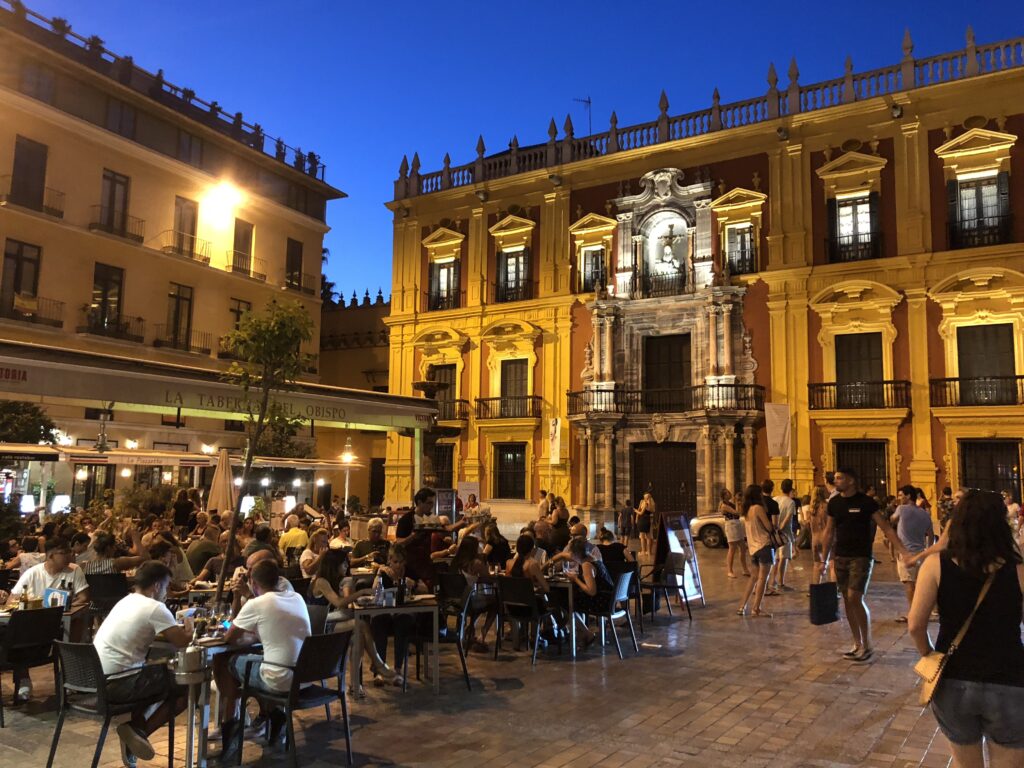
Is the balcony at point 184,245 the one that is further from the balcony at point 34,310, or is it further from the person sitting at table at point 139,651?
the person sitting at table at point 139,651

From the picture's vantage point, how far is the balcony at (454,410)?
25.8 metres

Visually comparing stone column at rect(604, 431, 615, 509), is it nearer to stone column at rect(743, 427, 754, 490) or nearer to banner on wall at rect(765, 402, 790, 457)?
stone column at rect(743, 427, 754, 490)

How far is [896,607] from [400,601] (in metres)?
6.87

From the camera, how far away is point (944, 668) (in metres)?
3.09

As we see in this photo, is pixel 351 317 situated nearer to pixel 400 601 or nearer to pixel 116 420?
pixel 116 420

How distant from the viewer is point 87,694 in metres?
4.61

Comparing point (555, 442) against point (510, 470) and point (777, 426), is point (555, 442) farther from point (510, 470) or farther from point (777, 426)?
point (777, 426)

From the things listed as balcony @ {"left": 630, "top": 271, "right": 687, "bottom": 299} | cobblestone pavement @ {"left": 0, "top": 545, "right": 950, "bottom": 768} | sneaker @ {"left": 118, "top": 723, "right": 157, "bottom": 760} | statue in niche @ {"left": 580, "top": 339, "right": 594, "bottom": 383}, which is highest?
balcony @ {"left": 630, "top": 271, "right": 687, "bottom": 299}

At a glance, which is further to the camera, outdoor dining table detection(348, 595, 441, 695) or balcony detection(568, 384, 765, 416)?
balcony detection(568, 384, 765, 416)

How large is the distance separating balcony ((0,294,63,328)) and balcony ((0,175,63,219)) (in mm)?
2341

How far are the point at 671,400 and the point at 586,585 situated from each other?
636 inches

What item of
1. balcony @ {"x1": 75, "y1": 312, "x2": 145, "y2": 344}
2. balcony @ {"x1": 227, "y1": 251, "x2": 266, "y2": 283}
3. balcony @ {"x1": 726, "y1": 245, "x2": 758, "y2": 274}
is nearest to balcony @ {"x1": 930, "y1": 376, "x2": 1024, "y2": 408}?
balcony @ {"x1": 726, "y1": 245, "x2": 758, "y2": 274}

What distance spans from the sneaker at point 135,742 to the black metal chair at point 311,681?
55 centimetres

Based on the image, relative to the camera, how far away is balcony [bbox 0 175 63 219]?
2027 cm
